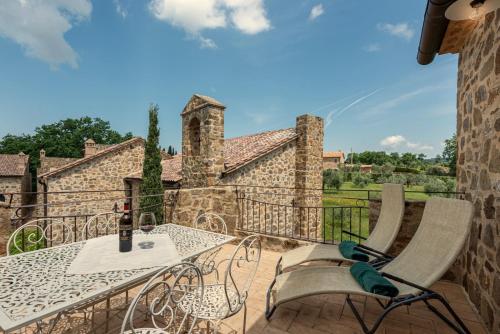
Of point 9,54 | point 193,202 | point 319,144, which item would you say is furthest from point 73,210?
point 9,54

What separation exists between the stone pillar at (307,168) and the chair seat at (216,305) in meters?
6.82

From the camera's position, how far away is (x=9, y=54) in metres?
14.4

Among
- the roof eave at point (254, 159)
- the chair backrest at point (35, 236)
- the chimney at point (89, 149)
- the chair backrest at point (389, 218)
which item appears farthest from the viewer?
the chimney at point (89, 149)

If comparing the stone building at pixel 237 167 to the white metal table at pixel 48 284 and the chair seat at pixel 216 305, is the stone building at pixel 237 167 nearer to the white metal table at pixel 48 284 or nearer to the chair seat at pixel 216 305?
the chair seat at pixel 216 305

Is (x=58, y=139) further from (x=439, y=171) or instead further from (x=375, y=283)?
(x=439, y=171)

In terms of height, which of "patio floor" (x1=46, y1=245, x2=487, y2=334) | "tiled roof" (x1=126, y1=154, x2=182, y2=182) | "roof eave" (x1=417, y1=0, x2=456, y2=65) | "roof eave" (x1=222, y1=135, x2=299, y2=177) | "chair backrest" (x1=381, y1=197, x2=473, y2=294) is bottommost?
"patio floor" (x1=46, y1=245, x2=487, y2=334)

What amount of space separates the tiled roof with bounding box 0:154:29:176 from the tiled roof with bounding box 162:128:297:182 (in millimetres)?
16028

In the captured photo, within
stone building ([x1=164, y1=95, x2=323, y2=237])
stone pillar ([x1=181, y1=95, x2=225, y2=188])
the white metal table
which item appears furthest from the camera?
stone pillar ([x1=181, y1=95, x2=225, y2=188])

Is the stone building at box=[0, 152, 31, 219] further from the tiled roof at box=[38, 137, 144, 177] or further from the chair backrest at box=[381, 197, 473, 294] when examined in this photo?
the chair backrest at box=[381, 197, 473, 294]

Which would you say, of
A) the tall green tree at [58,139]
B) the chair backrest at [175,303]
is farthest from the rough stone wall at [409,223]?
the tall green tree at [58,139]

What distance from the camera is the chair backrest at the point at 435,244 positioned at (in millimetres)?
1883

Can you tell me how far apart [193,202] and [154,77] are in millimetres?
10571

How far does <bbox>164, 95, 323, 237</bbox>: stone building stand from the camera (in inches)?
196

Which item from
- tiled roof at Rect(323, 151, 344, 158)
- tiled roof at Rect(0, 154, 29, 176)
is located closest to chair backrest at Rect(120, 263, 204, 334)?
tiled roof at Rect(0, 154, 29, 176)
